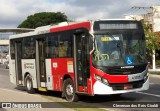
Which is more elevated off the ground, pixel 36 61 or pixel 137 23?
pixel 137 23

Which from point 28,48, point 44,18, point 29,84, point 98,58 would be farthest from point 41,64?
point 44,18

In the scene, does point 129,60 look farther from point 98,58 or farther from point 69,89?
point 69,89

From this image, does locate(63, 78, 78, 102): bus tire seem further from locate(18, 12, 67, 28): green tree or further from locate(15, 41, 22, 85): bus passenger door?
locate(18, 12, 67, 28): green tree

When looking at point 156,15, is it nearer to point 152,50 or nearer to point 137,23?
point 152,50

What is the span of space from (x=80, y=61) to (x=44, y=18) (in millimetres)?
93017

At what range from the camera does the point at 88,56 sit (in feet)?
46.8

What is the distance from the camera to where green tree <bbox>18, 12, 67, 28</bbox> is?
10569cm

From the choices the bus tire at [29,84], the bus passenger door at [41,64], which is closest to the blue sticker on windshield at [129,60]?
the bus passenger door at [41,64]

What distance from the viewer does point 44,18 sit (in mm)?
106875

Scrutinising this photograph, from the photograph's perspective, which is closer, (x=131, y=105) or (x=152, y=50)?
(x=131, y=105)

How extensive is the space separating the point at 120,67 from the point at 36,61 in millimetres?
5584

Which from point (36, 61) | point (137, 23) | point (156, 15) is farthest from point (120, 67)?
point (156, 15)

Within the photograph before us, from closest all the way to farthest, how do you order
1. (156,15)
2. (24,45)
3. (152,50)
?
1. (24,45)
2. (152,50)
3. (156,15)

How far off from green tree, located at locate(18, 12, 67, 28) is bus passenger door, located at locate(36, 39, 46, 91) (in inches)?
3413
